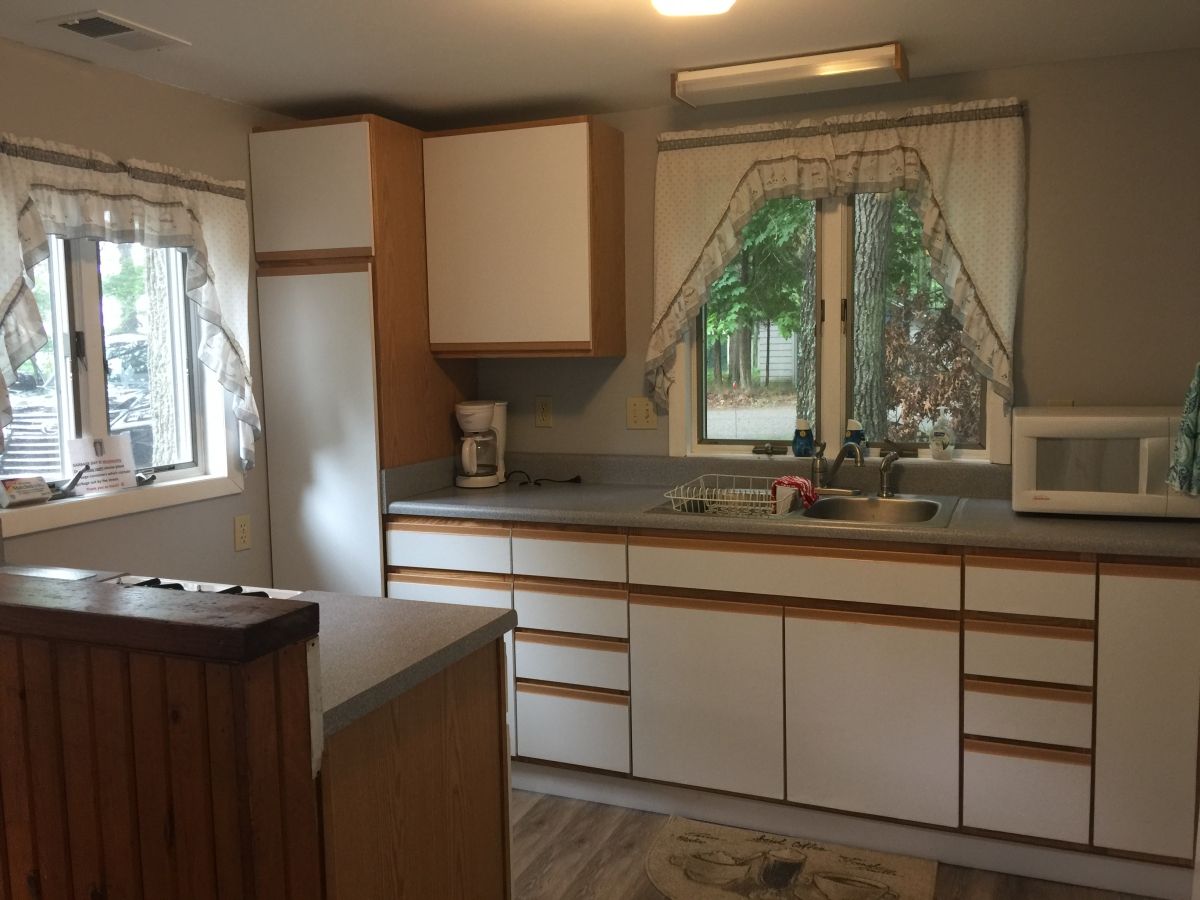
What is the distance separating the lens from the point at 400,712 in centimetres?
167

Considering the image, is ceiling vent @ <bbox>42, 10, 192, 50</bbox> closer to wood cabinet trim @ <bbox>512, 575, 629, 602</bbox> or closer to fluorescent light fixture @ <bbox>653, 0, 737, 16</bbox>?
fluorescent light fixture @ <bbox>653, 0, 737, 16</bbox>

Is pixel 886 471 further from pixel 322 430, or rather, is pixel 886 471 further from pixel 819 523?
pixel 322 430

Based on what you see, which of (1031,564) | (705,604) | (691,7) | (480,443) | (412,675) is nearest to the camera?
(412,675)

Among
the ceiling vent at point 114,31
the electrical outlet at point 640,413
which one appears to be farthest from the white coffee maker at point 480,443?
the ceiling vent at point 114,31

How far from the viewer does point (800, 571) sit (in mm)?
Answer: 2855

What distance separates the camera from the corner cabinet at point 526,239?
11.0 feet

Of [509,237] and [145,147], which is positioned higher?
[145,147]

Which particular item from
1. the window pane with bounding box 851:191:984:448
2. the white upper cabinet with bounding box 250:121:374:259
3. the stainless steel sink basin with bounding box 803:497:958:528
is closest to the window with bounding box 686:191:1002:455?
the window pane with bounding box 851:191:984:448

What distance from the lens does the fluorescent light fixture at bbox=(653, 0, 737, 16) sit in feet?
7.48

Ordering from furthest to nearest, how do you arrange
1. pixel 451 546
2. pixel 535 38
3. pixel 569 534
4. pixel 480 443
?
pixel 480 443 → pixel 451 546 → pixel 569 534 → pixel 535 38

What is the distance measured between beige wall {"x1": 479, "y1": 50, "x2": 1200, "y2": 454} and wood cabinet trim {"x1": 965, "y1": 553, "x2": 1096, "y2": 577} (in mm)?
734

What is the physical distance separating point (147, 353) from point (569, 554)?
1.43 meters

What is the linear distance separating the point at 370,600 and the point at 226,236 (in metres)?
1.70

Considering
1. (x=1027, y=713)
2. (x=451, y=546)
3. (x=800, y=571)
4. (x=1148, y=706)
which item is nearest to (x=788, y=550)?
(x=800, y=571)
